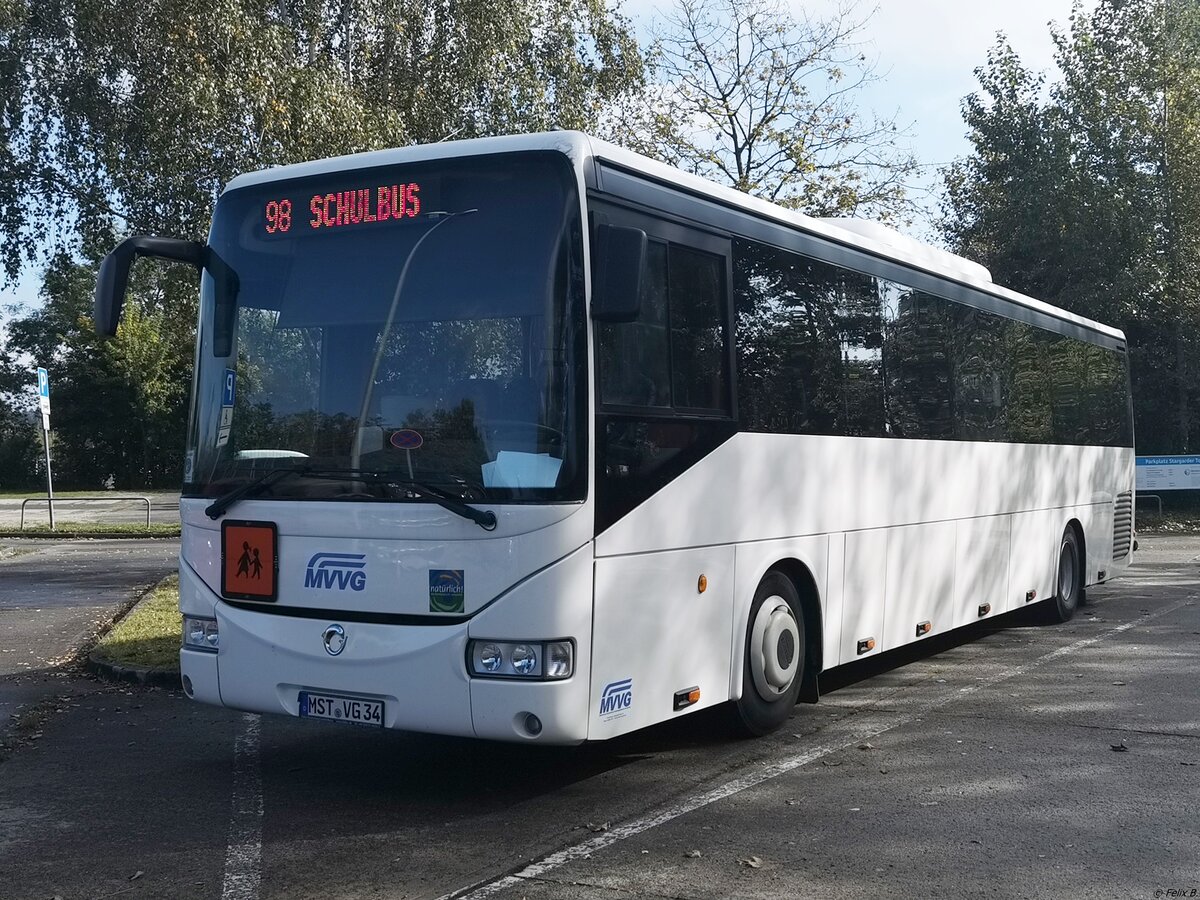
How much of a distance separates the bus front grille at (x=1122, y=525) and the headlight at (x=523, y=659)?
11.4 meters

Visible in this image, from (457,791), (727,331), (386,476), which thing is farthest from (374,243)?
(457,791)

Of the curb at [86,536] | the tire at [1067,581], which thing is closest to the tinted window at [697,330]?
the tire at [1067,581]

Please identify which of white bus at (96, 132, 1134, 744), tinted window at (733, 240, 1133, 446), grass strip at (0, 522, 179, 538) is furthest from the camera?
grass strip at (0, 522, 179, 538)

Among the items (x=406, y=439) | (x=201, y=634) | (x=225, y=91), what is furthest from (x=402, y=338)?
(x=225, y=91)

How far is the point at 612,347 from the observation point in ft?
21.3

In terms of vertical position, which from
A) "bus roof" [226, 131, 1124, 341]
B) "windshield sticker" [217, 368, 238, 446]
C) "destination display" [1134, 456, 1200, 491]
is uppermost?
"bus roof" [226, 131, 1124, 341]

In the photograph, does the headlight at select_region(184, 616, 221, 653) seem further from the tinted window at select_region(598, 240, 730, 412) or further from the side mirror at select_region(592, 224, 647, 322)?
the side mirror at select_region(592, 224, 647, 322)

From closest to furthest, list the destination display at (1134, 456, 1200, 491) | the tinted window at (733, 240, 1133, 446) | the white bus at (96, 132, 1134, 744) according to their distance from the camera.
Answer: the white bus at (96, 132, 1134, 744) < the tinted window at (733, 240, 1133, 446) < the destination display at (1134, 456, 1200, 491)

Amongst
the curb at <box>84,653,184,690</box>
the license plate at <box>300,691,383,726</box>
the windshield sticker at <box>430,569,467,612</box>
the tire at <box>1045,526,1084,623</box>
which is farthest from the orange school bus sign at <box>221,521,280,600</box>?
the tire at <box>1045,526,1084,623</box>

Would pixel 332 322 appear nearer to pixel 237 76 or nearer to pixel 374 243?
pixel 374 243

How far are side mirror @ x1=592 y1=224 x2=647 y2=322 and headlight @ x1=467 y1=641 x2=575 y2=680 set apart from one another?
1539 millimetres

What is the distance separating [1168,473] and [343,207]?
2789 cm

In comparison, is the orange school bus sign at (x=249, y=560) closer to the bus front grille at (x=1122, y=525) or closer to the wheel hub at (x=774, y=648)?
the wheel hub at (x=774, y=648)

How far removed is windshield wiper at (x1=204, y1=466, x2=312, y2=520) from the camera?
6625mm
